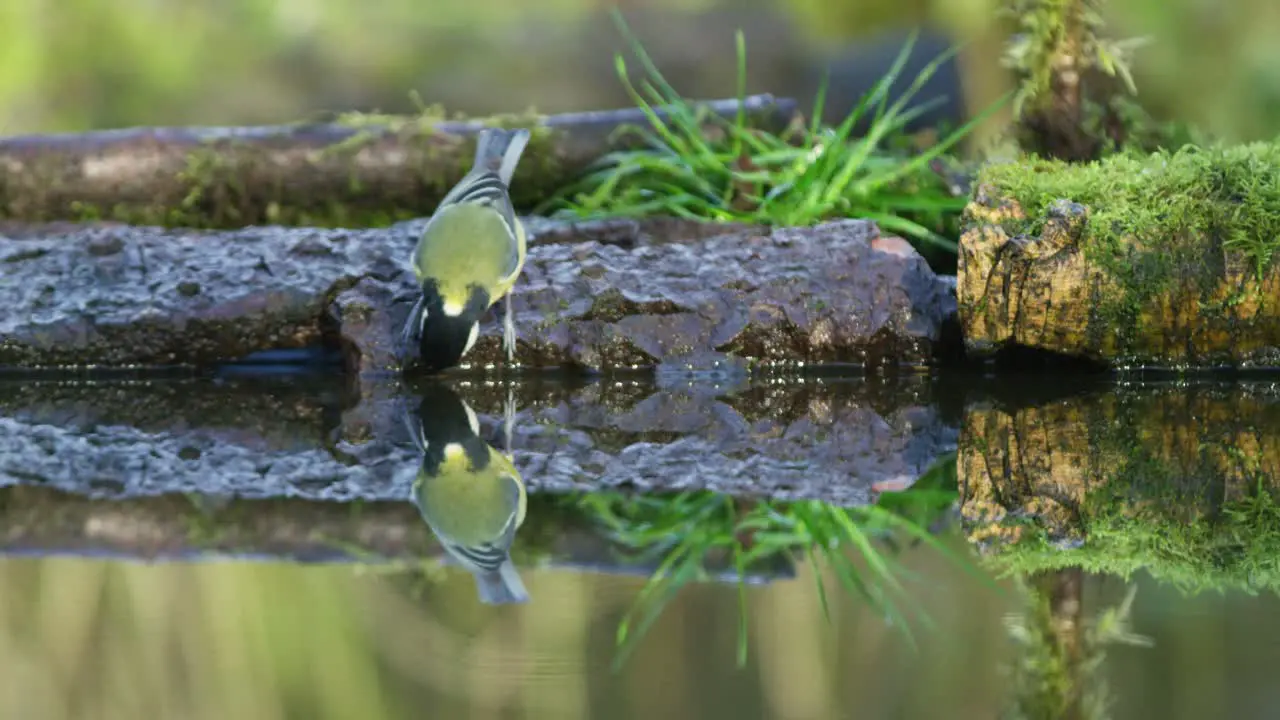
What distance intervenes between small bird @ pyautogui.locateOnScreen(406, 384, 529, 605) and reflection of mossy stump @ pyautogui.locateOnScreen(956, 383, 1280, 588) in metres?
0.70

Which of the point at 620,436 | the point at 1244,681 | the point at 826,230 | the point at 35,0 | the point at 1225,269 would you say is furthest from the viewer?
the point at 35,0

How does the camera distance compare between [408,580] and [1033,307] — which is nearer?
[408,580]

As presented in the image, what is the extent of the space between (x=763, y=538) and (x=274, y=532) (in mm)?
790

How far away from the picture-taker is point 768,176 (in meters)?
5.18

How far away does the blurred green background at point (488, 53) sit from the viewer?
277 inches

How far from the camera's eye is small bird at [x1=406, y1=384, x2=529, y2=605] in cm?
196

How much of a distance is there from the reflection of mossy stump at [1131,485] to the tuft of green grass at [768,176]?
1.52m

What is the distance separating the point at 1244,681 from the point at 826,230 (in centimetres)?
325

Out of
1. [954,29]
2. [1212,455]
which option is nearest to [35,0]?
[954,29]

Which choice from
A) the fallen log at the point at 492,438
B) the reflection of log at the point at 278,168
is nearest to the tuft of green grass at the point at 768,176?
the reflection of log at the point at 278,168

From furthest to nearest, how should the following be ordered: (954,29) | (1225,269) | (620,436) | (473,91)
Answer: (473,91) → (954,29) → (1225,269) → (620,436)

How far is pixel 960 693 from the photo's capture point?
1428 millimetres

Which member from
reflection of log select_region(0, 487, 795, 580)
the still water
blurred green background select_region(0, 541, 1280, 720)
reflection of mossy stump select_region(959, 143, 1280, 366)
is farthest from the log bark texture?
blurred green background select_region(0, 541, 1280, 720)

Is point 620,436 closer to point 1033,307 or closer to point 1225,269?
point 1033,307
